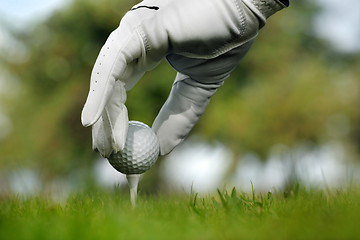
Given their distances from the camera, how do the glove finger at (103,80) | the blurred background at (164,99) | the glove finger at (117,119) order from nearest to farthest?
the glove finger at (103,80)
the glove finger at (117,119)
the blurred background at (164,99)

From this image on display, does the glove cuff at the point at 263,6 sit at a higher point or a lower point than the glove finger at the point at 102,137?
higher

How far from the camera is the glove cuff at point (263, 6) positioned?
1636mm

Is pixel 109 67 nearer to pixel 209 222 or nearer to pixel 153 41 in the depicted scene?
pixel 153 41

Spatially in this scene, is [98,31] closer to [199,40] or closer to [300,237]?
[199,40]

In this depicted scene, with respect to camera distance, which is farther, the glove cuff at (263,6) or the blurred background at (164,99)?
the blurred background at (164,99)

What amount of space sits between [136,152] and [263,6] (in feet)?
2.33

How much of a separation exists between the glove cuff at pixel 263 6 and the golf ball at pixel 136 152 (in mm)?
600

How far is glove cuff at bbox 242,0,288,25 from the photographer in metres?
1.64

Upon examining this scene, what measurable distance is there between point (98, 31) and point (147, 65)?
8189mm

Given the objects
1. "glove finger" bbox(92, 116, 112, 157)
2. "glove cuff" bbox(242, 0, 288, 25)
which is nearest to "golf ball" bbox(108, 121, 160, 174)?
"glove finger" bbox(92, 116, 112, 157)

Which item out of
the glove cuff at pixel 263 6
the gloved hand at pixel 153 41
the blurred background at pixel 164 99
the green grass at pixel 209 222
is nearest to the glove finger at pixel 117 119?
the gloved hand at pixel 153 41

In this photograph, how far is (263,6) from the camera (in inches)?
65.7

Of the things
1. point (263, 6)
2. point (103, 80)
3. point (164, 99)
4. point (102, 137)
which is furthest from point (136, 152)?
point (164, 99)

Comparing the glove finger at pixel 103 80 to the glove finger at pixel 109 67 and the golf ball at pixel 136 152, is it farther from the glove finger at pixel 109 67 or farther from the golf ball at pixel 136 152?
the golf ball at pixel 136 152
